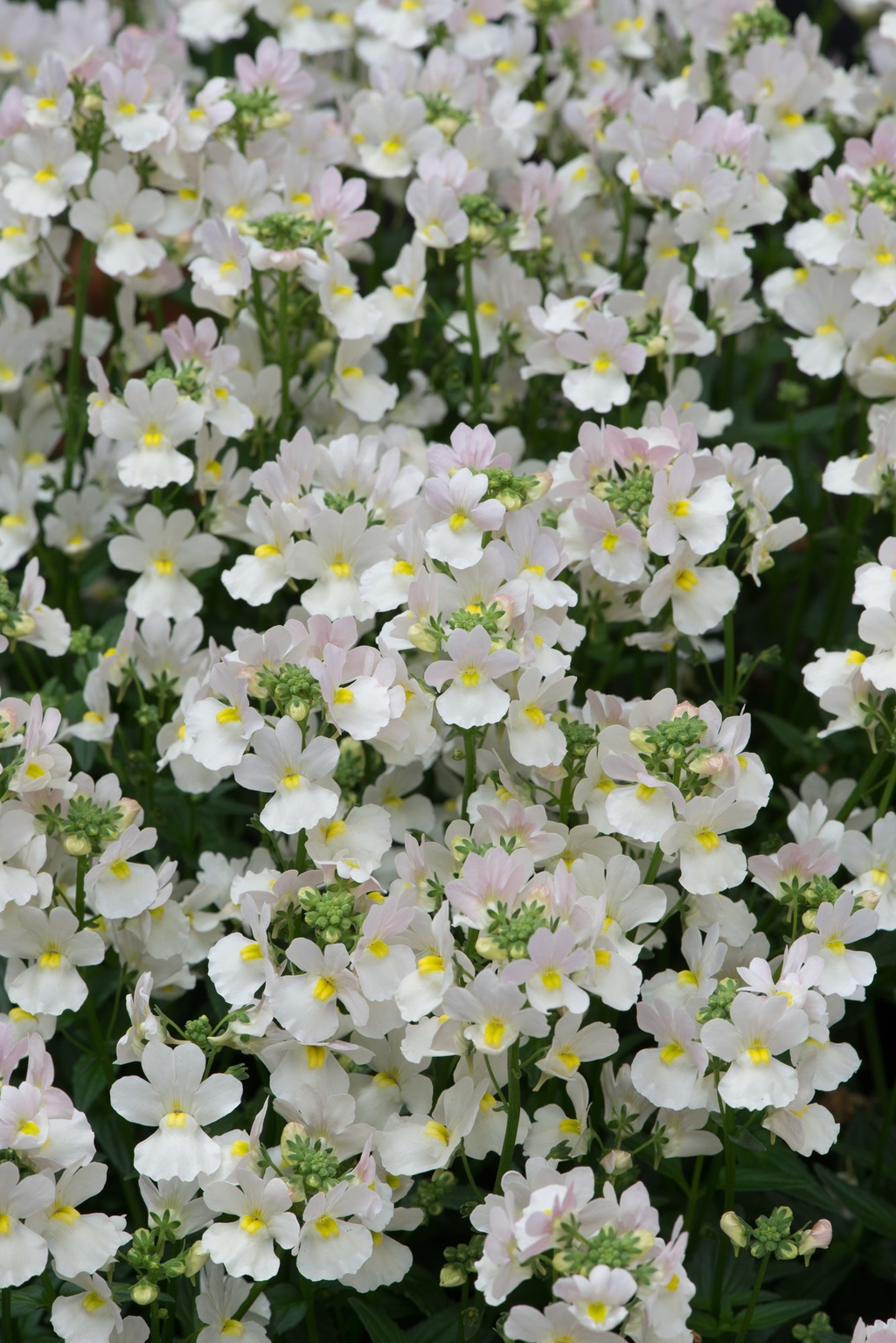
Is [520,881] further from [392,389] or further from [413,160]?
[413,160]

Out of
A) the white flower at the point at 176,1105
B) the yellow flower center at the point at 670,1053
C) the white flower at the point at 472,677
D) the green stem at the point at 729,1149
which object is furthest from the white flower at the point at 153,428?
the green stem at the point at 729,1149

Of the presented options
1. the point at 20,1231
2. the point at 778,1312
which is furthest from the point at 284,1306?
the point at 778,1312

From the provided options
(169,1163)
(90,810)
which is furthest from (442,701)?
(169,1163)

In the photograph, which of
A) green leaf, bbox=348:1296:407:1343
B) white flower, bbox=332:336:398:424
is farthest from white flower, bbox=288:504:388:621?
green leaf, bbox=348:1296:407:1343

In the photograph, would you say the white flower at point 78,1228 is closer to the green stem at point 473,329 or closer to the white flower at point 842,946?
the white flower at point 842,946

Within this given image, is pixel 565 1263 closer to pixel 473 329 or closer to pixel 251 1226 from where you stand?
pixel 251 1226

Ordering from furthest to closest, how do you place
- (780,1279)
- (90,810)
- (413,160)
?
(413,160) → (780,1279) → (90,810)
